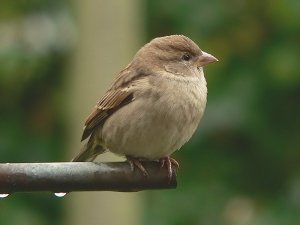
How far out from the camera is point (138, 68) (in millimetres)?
4129

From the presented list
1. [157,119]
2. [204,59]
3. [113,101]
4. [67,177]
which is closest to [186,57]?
[204,59]

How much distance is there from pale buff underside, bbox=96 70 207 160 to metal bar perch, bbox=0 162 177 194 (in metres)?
1.06

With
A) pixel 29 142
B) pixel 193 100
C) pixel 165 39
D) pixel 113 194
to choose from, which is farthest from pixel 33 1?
pixel 193 100

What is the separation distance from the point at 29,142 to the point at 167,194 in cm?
90

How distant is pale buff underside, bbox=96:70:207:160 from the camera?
12.5ft

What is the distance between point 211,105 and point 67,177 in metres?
3.15

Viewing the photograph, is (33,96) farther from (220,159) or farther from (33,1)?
(220,159)

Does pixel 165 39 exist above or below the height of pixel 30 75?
above

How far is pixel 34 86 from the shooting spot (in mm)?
5871

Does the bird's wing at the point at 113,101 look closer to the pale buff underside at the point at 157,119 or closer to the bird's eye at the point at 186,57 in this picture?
the pale buff underside at the point at 157,119

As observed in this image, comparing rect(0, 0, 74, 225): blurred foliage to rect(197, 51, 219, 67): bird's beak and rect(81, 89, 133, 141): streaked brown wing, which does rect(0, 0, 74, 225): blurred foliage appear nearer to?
rect(81, 89, 133, 141): streaked brown wing

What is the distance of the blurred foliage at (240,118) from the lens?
214 inches

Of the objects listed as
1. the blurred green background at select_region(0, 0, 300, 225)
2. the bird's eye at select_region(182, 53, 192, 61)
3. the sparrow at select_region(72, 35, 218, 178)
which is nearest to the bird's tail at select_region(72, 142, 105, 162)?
the sparrow at select_region(72, 35, 218, 178)

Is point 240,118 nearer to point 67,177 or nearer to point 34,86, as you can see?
point 34,86
